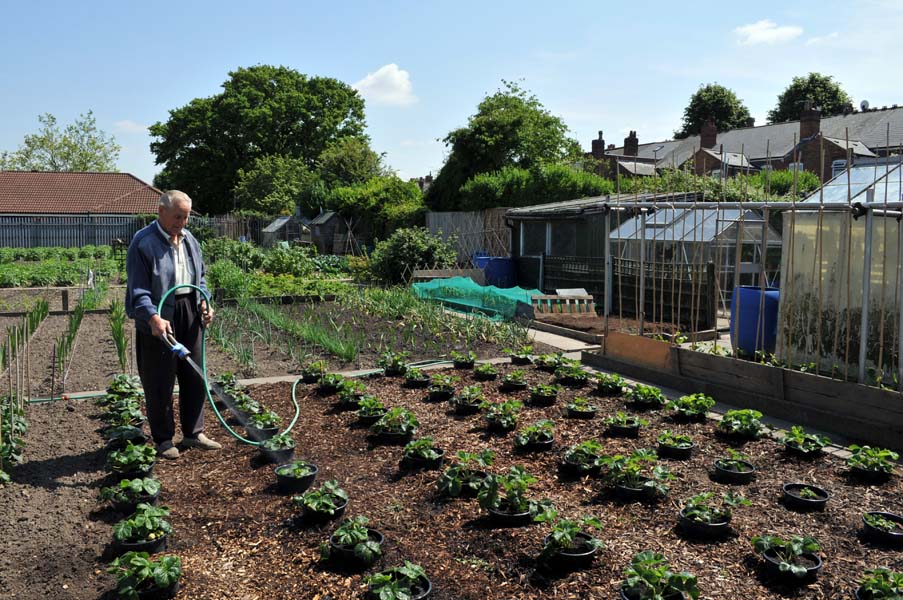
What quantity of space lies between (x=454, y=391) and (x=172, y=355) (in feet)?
9.23

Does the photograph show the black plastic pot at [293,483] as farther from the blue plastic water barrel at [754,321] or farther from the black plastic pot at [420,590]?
the blue plastic water barrel at [754,321]

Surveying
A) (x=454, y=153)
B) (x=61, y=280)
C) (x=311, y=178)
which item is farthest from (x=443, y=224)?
(x=311, y=178)

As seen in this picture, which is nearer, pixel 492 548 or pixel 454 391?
pixel 492 548

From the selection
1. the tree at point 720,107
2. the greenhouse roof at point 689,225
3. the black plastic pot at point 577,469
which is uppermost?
the tree at point 720,107

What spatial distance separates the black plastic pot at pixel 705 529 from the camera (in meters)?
3.79

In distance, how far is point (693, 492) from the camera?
4.50 metres

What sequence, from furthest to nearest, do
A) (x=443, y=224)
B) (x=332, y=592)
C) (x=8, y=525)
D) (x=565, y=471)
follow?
1. (x=443, y=224)
2. (x=565, y=471)
3. (x=8, y=525)
4. (x=332, y=592)

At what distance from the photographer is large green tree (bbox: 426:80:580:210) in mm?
26406

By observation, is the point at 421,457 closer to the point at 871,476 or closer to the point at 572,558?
the point at 572,558

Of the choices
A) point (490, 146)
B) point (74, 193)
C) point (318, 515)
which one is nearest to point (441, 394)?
point (318, 515)

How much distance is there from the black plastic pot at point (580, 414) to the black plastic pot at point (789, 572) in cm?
262

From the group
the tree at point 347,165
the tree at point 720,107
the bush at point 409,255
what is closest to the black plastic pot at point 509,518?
the bush at point 409,255

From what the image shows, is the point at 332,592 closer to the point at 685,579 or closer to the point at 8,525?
the point at 685,579

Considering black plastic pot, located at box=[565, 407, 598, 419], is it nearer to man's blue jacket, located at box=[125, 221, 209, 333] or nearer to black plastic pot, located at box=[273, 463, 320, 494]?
black plastic pot, located at box=[273, 463, 320, 494]
